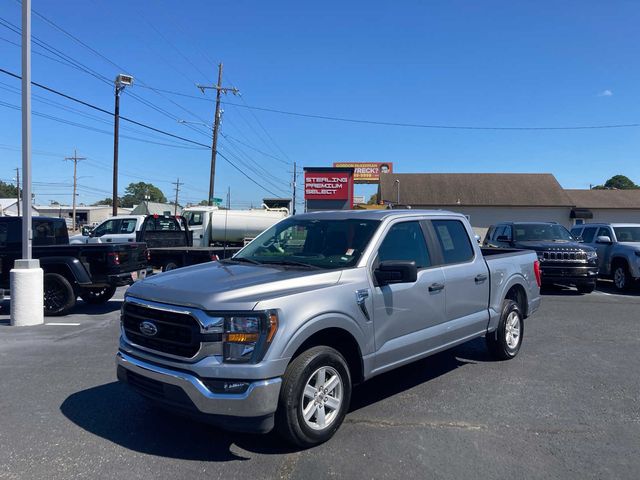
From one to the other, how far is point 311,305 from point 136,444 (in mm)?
1763

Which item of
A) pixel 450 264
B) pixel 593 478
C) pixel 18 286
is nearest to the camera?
pixel 593 478

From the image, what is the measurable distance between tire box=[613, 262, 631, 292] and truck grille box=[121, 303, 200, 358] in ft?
41.1

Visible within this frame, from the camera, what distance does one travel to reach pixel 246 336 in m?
3.51

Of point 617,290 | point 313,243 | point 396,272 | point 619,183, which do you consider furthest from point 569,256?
point 619,183

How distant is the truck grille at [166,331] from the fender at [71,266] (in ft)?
18.7

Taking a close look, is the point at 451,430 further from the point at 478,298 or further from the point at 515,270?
the point at 515,270

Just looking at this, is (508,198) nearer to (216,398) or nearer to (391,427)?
(391,427)

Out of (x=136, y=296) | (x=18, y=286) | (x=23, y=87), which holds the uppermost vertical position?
(x=23, y=87)

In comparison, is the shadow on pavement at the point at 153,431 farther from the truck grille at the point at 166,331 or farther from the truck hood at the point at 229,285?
the truck hood at the point at 229,285

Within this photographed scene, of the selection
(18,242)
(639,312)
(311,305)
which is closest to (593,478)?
(311,305)

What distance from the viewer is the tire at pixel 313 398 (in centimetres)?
361

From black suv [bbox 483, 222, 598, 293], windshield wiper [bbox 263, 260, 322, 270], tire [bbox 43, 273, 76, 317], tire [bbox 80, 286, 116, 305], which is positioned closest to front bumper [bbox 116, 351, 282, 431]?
windshield wiper [bbox 263, 260, 322, 270]

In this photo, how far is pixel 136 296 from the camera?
161 inches

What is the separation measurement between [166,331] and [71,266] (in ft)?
20.9
